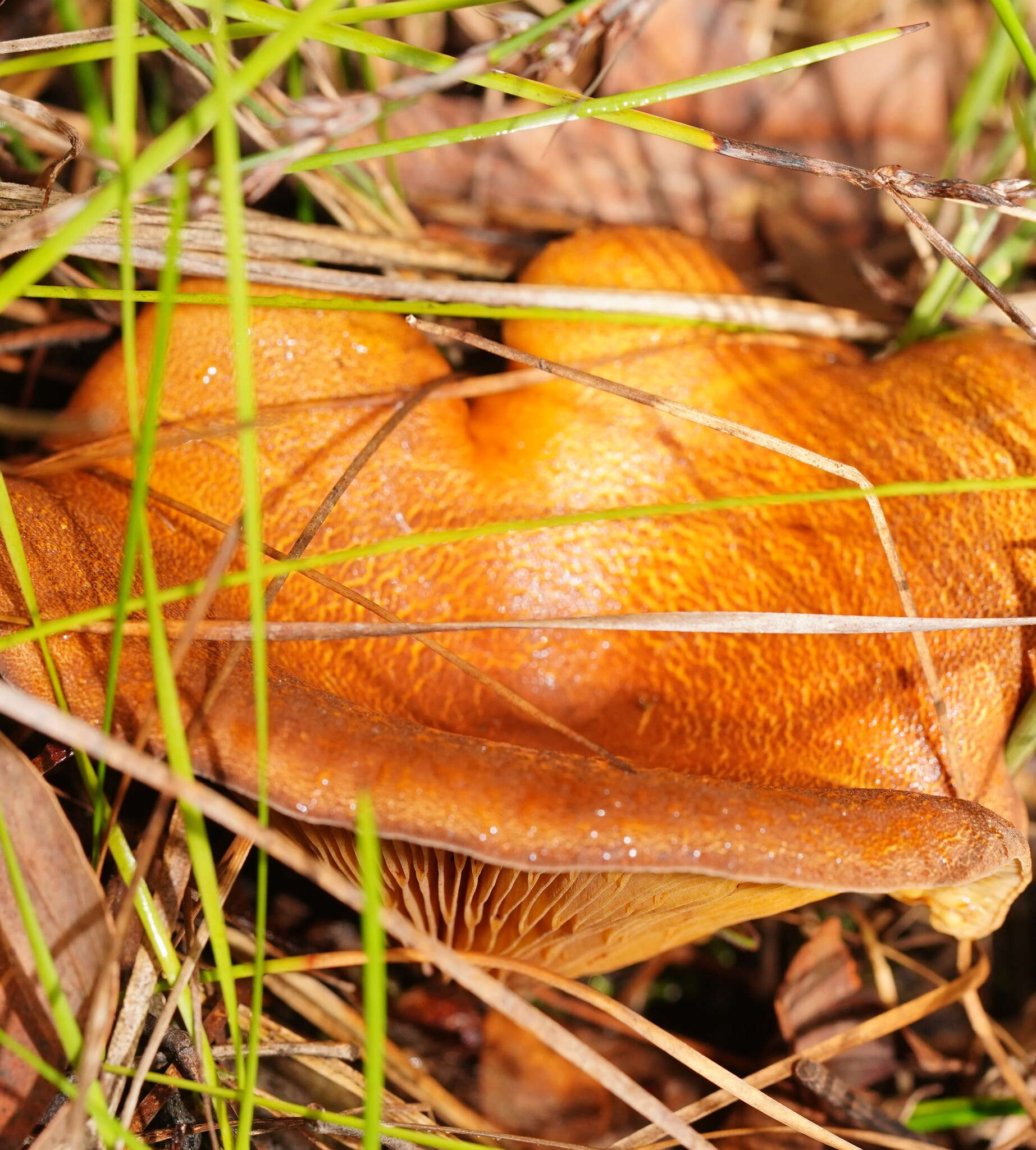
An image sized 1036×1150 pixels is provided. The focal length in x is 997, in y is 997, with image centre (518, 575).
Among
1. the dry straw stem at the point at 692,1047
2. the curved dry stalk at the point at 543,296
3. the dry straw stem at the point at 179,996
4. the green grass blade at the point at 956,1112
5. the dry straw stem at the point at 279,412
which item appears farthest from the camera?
the green grass blade at the point at 956,1112

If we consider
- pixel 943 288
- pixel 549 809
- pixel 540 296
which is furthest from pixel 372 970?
pixel 943 288

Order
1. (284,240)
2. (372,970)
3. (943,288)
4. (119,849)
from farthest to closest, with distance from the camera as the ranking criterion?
(943,288), (284,240), (119,849), (372,970)

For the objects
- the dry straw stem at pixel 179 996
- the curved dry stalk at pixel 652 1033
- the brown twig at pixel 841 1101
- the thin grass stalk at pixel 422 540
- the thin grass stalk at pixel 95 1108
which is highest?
the thin grass stalk at pixel 422 540

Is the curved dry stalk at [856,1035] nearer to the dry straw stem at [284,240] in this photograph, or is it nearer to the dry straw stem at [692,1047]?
the dry straw stem at [692,1047]

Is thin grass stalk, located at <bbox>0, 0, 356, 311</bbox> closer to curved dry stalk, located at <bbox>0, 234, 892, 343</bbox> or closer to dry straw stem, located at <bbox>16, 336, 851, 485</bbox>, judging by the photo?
dry straw stem, located at <bbox>16, 336, 851, 485</bbox>

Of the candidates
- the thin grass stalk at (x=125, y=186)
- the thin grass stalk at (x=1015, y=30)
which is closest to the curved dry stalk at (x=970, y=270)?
the thin grass stalk at (x=1015, y=30)

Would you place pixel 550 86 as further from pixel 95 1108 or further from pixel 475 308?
pixel 95 1108

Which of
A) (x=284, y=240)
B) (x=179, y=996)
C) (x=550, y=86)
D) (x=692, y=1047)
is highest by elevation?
(x=550, y=86)
